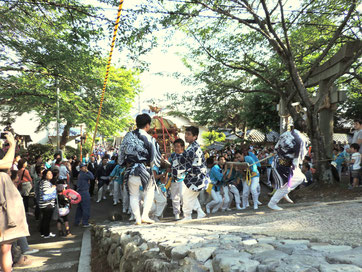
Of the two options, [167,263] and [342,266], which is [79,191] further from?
[342,266]

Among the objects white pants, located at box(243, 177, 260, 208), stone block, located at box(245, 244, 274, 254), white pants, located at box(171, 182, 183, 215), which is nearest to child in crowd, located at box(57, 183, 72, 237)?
white pants, located at box(171, 182, 183, 215)

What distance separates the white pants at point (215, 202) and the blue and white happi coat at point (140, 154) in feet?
11.5

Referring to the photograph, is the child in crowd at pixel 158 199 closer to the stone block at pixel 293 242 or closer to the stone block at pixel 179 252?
the stone block at pixel 179 252

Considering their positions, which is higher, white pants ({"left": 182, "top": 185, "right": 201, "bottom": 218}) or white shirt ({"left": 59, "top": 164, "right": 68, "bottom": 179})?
white shirt ({"left": 59, "top": 164, "right": 68, "bottom": 179})

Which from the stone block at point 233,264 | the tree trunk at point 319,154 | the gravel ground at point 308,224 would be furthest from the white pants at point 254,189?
the stone block at point 233,264

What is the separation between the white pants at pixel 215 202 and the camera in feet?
28.2

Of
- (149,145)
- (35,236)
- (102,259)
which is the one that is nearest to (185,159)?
(149,145)

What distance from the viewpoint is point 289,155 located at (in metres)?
6.53

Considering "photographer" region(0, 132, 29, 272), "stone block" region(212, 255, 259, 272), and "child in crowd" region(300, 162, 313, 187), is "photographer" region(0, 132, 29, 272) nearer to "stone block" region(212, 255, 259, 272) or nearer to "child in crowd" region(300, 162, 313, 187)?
"stone block" region(212, 255, 259, 272)

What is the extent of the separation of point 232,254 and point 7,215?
8.33 feet

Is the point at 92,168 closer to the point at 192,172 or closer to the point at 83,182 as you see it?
the point at 83,182

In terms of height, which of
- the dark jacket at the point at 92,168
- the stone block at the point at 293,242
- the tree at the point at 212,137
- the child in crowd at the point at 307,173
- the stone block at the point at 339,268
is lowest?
the stone block at the point at 339,268

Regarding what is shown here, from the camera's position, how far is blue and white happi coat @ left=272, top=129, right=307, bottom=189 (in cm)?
645

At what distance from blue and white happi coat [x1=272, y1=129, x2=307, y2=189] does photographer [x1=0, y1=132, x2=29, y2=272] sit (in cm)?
479
